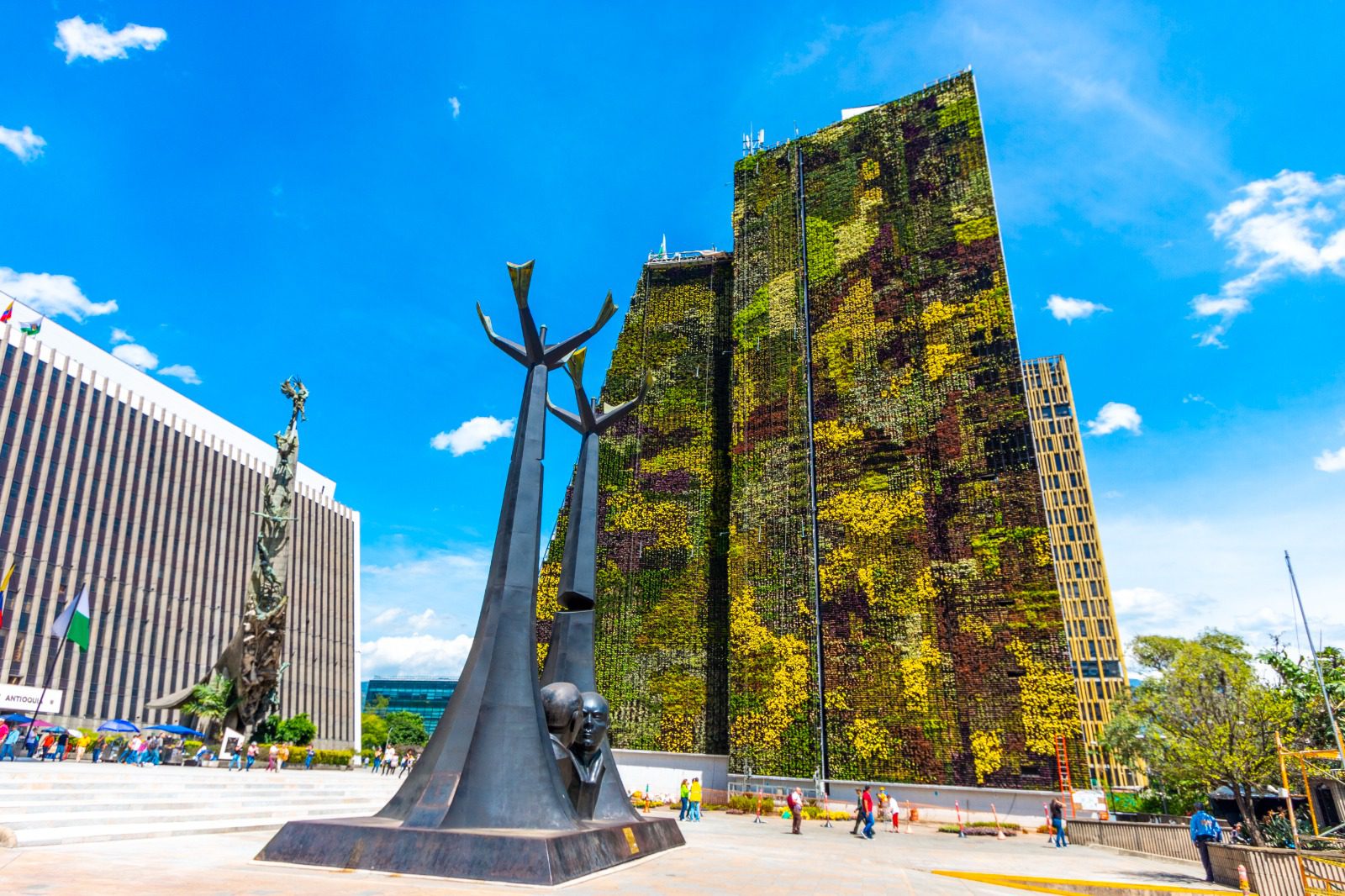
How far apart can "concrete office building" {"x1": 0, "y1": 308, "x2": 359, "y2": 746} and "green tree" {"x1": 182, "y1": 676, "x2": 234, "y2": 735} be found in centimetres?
1491

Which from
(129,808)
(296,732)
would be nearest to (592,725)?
(129,808)

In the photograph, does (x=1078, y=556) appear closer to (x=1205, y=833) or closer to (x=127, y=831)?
(x=1205, y=833)

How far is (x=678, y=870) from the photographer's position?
9.29 meters

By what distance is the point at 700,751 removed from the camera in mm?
31625

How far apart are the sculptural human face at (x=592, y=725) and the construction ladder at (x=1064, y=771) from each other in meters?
19.3

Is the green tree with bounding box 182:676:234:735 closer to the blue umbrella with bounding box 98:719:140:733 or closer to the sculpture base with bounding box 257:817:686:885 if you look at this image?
the blue umbrella with bounding box 98:719:140:733

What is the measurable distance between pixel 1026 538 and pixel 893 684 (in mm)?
7059

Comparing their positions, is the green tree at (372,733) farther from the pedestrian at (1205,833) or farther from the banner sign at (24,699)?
the pedestrian at (1205,833)

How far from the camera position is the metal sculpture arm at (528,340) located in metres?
11.4

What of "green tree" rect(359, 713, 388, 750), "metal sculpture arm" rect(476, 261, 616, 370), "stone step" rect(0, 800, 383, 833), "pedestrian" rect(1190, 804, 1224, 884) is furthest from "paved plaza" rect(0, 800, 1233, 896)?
"green tree" rect(359, 713, 388, 750)

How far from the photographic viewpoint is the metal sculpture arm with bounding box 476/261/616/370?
37.4 ft

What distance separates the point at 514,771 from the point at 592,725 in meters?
2.09

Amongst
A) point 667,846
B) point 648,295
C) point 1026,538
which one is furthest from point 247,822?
point 648,295

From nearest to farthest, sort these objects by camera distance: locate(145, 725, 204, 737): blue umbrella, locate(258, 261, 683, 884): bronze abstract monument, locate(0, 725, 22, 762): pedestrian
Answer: locate(258, 261, 683, 884): bronze abstract monument < locate(0, 725, 22, 762): pedestrian < locate(145, 725, 204, 737): blue umbrella
